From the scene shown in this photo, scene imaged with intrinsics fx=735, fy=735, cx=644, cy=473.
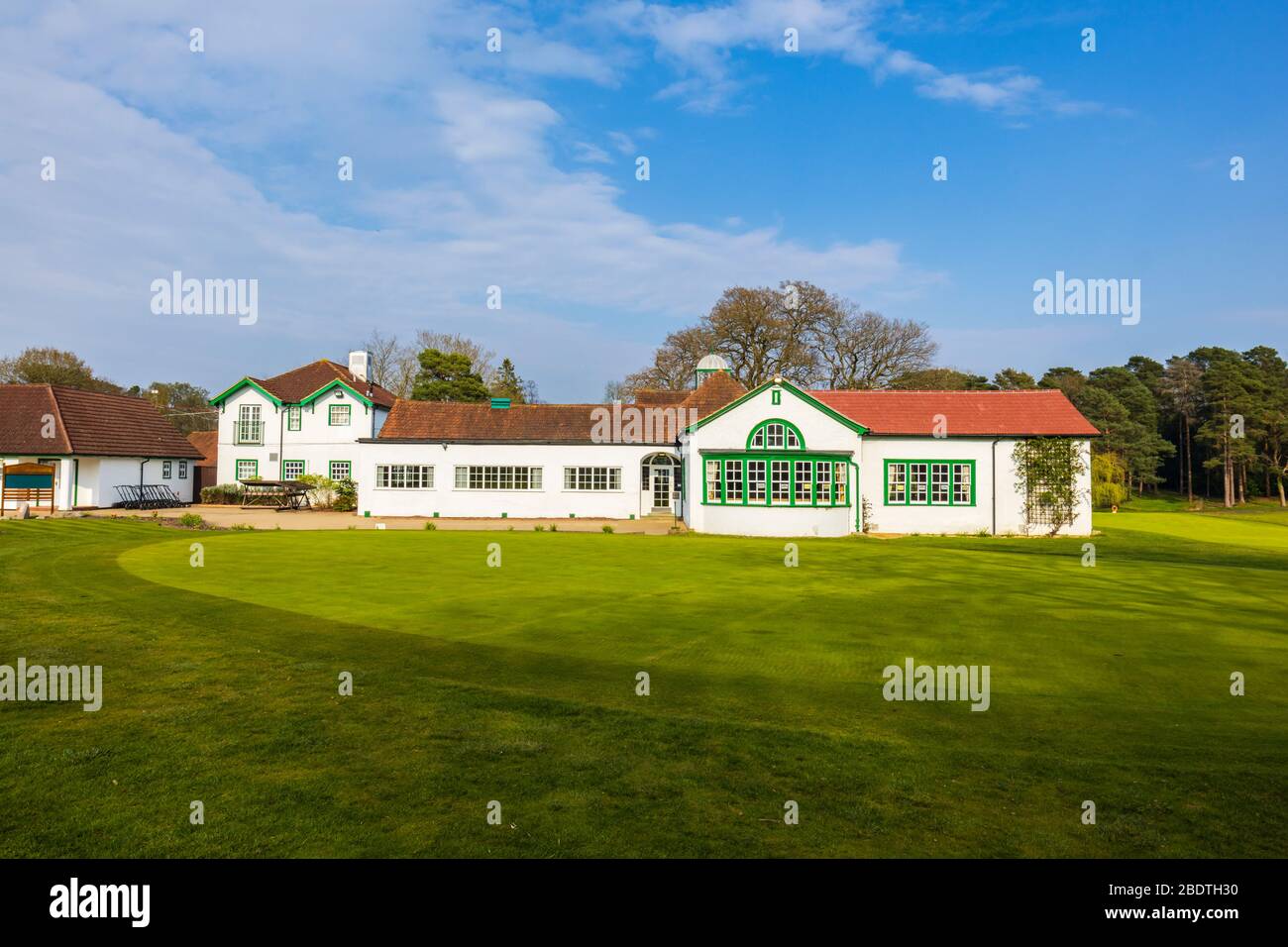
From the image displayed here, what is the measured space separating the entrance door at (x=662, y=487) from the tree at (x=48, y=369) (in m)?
51.9

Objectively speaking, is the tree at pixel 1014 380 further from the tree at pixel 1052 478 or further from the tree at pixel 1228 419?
the tree at pixel 1052 478

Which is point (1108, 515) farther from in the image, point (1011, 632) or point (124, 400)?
point (124, 400)

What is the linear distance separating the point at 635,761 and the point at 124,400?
44.9m

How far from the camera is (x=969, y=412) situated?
29.9 m

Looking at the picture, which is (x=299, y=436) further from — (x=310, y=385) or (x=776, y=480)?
(x=776, y=480)

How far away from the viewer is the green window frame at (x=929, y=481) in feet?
94.9

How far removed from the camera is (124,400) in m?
39.9

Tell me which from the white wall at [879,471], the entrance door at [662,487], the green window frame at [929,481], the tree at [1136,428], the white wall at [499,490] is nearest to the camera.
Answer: the white wall at [879,471]

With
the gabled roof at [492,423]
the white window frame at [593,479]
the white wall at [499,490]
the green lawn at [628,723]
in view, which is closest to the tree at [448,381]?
the gabled roof at [492,423]

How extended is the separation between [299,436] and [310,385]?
3.62 m

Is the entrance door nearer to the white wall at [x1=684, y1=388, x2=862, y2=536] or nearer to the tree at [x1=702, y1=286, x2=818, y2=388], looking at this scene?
the white wall at [x1=684, y1=388, x2=862, y2=536]

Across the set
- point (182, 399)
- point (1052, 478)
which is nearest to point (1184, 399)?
point (1052, 478)
